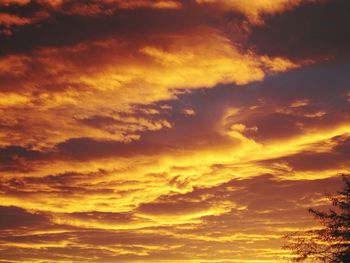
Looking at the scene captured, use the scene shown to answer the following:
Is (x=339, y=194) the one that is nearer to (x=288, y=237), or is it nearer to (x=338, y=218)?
(x=338, y=218)

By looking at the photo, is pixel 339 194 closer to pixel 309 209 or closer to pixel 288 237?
pixel 309 209

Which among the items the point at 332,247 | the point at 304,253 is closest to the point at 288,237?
the point at 304,253

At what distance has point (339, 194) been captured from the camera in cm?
3991

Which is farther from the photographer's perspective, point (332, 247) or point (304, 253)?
point (304, 253)

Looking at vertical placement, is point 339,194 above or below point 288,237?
above

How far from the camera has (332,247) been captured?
38.5m

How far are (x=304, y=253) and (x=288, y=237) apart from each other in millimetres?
1835

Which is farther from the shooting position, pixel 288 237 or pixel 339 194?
pixel 288 237

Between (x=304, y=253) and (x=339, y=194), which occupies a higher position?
(x=339, y=194)

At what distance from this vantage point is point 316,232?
41.6 m

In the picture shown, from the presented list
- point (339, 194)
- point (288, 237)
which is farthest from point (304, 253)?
point (339, 194)

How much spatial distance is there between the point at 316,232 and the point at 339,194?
3786 mm

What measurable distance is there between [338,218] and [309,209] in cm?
245

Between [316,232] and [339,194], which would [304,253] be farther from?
[339,194]
